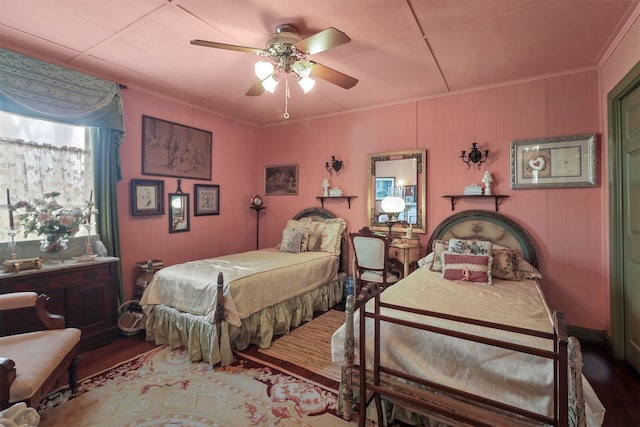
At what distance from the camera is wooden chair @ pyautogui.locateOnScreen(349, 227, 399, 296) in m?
3.31

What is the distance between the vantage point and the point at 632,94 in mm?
2367

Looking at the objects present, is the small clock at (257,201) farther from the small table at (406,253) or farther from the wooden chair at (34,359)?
the wooden chair at (34,359)

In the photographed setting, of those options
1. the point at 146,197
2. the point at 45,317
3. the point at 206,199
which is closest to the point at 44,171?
the point at 146,197

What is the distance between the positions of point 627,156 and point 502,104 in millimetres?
1248

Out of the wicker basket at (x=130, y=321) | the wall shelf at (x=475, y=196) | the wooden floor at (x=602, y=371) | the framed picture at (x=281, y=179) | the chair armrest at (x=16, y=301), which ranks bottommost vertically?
the wooden floor at (x=602, y=371)

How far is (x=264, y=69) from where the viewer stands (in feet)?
7.35

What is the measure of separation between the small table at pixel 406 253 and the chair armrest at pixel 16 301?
3204 millimetres

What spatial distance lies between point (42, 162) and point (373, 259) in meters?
3.46

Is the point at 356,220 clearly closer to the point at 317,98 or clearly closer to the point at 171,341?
the point at 317,98

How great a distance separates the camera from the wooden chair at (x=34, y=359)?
4.84 feet

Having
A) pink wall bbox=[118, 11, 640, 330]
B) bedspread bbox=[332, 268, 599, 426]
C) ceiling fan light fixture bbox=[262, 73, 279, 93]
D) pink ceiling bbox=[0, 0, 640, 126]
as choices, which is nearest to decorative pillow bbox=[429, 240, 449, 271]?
pink wall bbox=[118, 11, 640, 330]

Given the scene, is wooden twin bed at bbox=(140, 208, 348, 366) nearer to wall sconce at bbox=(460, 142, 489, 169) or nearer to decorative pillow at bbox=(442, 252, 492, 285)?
decorative pillow at bbox=(442, 252, 492, 285)

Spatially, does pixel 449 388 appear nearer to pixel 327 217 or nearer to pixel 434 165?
pixel 434 165

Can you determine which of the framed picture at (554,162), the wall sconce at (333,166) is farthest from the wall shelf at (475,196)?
the wall sconce at (333,166)
